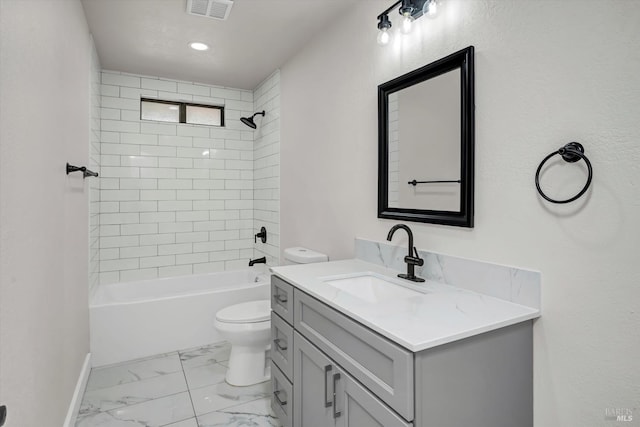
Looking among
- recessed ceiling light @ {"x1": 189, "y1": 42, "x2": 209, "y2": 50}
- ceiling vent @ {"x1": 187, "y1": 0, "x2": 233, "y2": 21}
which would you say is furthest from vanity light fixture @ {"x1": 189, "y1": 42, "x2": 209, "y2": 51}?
ceiling vent @ {"x1": 187, "y1": 0, "x2": 233, "y2": 21}

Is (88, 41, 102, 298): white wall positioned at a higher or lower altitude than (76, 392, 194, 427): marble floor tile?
higher

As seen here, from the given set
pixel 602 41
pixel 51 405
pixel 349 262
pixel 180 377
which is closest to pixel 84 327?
pixel 180 377

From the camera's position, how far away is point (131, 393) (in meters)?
2.33

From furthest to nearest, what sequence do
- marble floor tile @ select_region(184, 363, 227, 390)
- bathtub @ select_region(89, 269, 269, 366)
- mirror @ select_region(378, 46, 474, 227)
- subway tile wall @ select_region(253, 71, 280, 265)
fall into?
subway tile wall @ select_region(253, 71, 280, 265) < bathtub @ select_region(89, 269, 269, 366) < marble floor tile @ select_region(184, 363, 227, 390) < mirror @ select_region(378, 46, 474, 227)

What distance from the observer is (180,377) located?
99.9 inches

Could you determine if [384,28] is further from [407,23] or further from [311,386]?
[311,386]

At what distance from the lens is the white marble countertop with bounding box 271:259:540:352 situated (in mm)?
1052

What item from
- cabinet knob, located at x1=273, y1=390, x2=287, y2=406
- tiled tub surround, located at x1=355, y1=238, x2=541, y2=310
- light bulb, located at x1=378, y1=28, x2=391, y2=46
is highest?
light bulb, located at x1=378, y1=28, x2=391, y2=46

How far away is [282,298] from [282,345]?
25 cm

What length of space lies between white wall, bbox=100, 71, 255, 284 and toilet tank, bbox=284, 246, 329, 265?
5.02 ft

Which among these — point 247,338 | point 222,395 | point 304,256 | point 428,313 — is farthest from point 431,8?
point 222,395

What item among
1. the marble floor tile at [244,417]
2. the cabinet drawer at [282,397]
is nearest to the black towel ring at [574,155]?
the cabinet drawer at [282,397]

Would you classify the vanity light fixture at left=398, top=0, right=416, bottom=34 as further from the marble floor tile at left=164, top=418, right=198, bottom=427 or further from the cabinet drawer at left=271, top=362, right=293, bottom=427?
the marble floor tile at left=164, top=418, right=198, bottom=427

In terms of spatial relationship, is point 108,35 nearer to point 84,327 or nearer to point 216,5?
point 216,5
